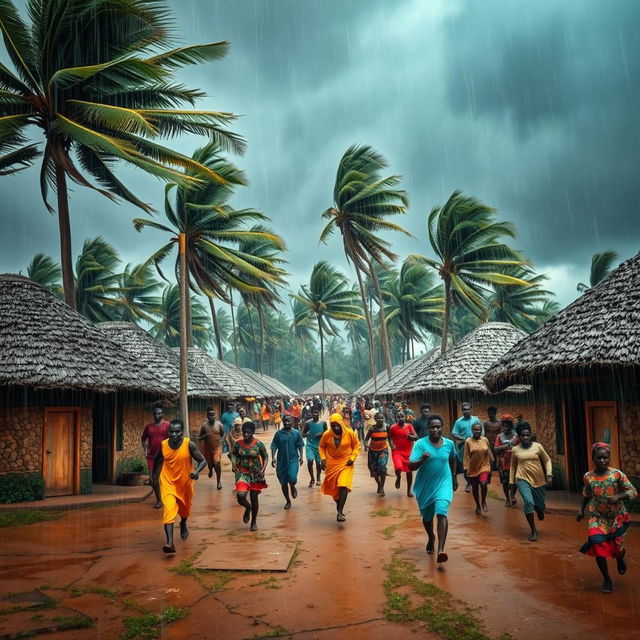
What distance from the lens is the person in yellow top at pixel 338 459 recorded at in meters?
8.83

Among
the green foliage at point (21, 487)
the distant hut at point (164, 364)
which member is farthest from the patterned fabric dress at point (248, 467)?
the distant hut at point (164, 364)

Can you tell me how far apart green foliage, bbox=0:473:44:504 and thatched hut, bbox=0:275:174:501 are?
18 mm

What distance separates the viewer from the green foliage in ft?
34.4

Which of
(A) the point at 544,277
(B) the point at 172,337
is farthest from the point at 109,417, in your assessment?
(B) the point at 172,337

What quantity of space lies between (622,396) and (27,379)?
32.9 feet

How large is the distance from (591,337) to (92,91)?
12.6 m

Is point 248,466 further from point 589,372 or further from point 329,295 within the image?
point 329,295

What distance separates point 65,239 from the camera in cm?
1518

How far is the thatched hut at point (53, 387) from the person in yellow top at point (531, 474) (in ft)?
24.8

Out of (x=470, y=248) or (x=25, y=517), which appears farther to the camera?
(x=470, y=248)

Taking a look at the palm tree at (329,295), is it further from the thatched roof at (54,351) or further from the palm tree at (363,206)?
the thatched roof at (54,351)

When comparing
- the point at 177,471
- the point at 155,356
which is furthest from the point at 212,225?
the point at 177,471

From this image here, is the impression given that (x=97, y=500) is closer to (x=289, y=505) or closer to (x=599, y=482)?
(x=289, y=505)

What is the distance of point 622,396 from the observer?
9664 mm
